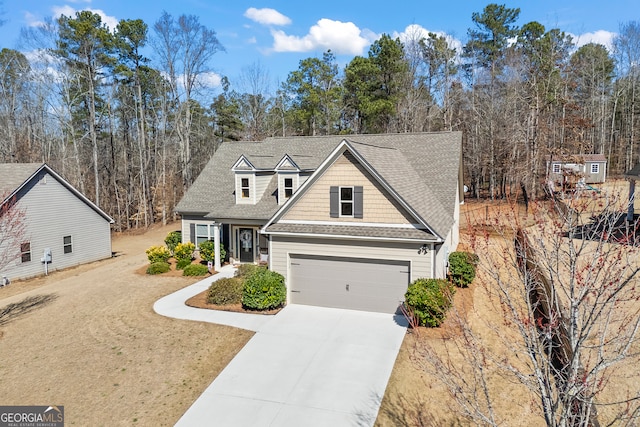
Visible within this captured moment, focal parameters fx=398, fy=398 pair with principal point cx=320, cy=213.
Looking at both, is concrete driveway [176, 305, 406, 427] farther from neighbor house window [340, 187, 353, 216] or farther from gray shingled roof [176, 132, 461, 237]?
gray shingled roof [176, 132, 461, 237]

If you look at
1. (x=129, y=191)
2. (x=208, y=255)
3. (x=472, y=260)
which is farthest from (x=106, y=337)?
(x=129, y=191)

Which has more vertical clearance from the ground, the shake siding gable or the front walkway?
the shake siding gable

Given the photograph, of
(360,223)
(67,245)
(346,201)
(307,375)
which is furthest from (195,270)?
(307,375)

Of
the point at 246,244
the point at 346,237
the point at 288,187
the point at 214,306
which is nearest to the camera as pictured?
the point at 346,237

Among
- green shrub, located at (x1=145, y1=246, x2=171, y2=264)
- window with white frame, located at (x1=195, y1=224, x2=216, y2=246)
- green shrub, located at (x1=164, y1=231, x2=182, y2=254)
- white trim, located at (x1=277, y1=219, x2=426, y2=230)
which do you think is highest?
white trim, located at (x1=277, y1=219, x2=426, y2=230)

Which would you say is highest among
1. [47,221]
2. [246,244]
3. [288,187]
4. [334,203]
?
[288,187]

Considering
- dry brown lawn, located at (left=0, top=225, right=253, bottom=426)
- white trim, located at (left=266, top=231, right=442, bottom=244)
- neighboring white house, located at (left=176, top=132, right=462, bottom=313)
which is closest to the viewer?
dry brown lawn, located at (left=0, top=225, right=253, bottom=426)

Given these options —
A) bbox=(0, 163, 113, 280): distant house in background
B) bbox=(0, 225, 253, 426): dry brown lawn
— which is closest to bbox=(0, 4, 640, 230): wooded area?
bbox=(0, 163, 113, 280): distant house in background

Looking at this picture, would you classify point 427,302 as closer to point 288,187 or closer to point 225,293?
point 225,293
